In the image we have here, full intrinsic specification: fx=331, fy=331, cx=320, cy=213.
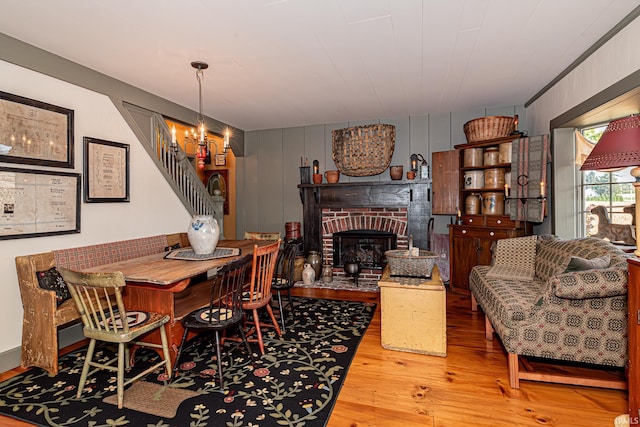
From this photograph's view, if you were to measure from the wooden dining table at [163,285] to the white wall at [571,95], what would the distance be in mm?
3326

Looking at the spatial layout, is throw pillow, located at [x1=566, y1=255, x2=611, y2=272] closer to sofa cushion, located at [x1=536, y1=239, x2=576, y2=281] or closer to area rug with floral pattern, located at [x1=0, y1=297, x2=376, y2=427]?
sofa cushion, located at [x1=536, y1=239, x2=576, y2=281]

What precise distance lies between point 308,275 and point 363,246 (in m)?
1.05

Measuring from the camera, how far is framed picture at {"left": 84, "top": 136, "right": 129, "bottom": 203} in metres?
3.09

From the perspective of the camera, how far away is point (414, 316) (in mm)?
2664

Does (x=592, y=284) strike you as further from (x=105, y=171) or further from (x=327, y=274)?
(x=105, y=171)

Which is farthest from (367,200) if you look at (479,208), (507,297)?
(507,297)

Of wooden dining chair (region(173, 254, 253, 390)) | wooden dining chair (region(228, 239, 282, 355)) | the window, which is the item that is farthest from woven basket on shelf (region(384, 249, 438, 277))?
the window

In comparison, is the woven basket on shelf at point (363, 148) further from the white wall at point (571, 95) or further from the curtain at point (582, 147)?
the curtain at point (582, 147)

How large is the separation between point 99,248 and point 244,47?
2283 millimetres

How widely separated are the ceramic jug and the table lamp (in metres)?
3.73

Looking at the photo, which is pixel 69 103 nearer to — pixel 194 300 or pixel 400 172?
pixel 194 300

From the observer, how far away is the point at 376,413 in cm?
192

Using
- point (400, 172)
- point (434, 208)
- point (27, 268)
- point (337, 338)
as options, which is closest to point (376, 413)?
point (337, 338)

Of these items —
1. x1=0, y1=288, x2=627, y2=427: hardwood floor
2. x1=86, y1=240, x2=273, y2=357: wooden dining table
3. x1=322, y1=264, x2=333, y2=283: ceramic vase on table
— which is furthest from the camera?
x1=322, y1=264, x2=333, y2=283: ceramic vase on table
